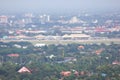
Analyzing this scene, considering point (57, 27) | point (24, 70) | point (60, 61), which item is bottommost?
point (57, 27)

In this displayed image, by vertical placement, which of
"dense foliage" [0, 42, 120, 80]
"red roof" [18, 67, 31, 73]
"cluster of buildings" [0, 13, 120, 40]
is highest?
"red roof" [18, 67, 31, 73]

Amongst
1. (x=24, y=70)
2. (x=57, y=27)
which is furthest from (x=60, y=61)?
(x=57, y=27)

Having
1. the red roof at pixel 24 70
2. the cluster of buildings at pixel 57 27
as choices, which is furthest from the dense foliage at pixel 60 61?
the cluster of buildings at pixel 57 27

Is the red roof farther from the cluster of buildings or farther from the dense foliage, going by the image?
the cluster of buildings

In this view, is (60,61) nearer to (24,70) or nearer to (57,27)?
(24,70)

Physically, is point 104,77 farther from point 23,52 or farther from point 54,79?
point 23,52

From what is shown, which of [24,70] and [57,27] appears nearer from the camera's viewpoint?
[24,70]

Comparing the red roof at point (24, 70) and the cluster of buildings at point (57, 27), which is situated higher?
the red roof at point (24, 70)

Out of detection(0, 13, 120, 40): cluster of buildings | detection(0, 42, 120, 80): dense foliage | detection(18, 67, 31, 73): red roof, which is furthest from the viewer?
detection(0, 13, 120, 40): cluster of buildings

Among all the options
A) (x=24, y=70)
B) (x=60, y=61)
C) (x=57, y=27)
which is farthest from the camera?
(x=57, y=27)

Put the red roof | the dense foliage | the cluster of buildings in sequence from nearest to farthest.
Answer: the dense foliage, the red roof, the cluster of buildings

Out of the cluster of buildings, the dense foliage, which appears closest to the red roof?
the dense foliage

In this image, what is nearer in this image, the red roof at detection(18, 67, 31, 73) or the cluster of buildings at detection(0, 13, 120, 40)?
the red roof at detection(18, 67, 31, 73)

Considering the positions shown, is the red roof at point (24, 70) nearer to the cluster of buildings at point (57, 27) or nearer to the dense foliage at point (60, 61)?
the dense foliage at point (60, 61)
